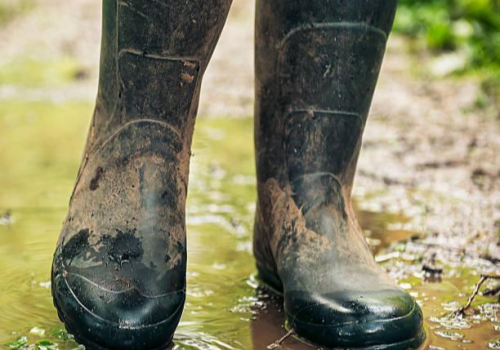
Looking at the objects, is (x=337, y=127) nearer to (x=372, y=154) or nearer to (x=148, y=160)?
(x=148, y=160)

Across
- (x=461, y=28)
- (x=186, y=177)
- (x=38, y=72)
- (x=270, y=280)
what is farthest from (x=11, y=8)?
(x=186, y=177)

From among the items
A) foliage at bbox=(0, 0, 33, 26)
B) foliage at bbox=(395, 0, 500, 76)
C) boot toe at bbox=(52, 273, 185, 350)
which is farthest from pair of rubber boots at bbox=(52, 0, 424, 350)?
foliage at bbox=(0, 0, 33, 26)

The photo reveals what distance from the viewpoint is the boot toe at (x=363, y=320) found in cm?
128

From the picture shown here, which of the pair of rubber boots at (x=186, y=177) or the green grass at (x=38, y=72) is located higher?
the pair of rubber boots at (x=186, y=177)

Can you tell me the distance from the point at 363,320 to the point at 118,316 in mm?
386

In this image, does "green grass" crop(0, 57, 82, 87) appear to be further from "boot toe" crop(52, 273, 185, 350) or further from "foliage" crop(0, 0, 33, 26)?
"boot toe" crop(52, 273, 185, 350)

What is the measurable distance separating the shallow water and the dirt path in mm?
134

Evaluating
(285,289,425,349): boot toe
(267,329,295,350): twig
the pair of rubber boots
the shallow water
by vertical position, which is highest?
the pair of rubber boots

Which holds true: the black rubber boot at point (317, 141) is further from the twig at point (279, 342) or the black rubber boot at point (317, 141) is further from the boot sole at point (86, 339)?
the boot sole at point (86, 339)

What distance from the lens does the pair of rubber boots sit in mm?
1261

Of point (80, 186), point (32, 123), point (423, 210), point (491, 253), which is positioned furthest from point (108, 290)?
point (32, 123)

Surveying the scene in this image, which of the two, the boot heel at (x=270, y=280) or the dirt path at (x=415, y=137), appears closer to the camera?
the boot heel at (x=270, y=280)

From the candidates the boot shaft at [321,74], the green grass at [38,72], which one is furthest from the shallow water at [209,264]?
the green grass at [38,72]

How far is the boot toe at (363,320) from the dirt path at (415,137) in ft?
1.82
